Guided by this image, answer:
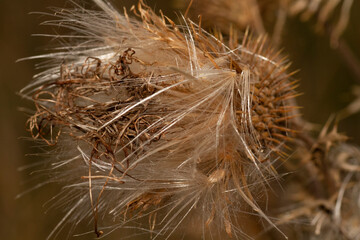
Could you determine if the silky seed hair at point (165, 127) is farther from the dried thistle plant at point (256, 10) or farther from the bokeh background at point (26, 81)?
the bokeh background at point (26, 81)

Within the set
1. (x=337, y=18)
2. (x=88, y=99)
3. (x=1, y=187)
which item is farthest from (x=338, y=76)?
(x=1, y=187)

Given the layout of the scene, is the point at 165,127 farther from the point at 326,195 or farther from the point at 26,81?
the point at 26,81

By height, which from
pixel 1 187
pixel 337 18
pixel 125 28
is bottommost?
pixel 1 187

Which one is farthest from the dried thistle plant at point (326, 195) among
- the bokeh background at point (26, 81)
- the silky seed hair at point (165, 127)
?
the bokeh background at point (26, 81)

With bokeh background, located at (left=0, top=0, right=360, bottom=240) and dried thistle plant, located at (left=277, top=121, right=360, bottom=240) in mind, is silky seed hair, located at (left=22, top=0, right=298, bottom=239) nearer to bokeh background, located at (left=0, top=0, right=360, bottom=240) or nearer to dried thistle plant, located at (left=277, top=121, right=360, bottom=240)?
dried thistle plant, located at (left=277, top=121, right=360, bottom=240)

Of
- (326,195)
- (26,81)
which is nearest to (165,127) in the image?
(326,195)

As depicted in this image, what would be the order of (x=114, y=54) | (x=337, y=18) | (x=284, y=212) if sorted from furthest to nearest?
(x=337, y=18) → (x=284, y=212) → (x=114, y=54)

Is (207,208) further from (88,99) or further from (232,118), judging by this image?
(88,99)
